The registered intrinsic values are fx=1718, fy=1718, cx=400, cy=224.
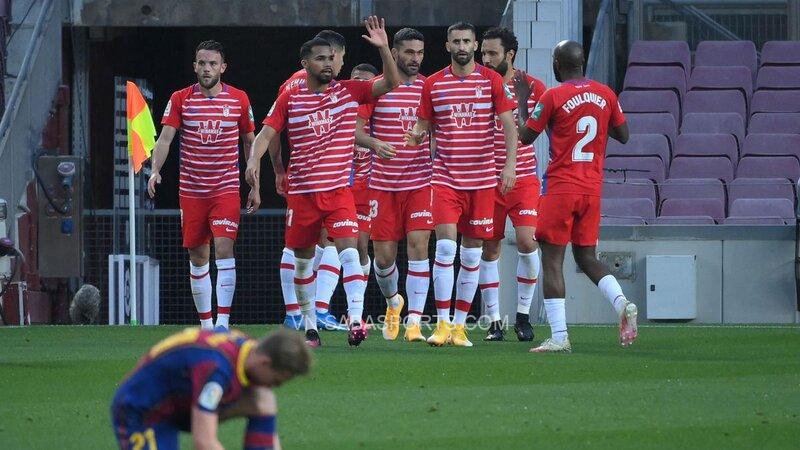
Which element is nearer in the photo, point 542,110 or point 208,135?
point 542,110

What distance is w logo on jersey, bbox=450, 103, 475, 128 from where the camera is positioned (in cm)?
1250

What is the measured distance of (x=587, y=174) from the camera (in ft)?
38.8

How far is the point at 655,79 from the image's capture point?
888 inches

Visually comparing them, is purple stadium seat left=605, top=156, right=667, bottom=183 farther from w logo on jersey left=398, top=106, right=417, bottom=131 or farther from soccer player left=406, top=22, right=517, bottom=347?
soccer player left=406, top=22, right=517, bottom=347

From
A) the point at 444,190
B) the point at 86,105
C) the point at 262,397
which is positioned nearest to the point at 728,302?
the point at 444,190

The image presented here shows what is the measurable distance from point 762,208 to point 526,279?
6129mm

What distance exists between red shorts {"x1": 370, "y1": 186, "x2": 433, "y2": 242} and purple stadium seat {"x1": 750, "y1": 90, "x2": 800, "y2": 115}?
9.63 m

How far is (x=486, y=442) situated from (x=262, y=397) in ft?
5.95

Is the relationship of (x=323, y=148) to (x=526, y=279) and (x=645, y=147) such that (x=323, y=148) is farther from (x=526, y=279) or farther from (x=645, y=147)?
(x=645, y=147)

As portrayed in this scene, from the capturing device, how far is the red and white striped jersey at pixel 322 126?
40.3 ft

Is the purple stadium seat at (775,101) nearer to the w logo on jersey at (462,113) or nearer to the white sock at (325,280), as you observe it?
the w logo on jersey at (462,113)

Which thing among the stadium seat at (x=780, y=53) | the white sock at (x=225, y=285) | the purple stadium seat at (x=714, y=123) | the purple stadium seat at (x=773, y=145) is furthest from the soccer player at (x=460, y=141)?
the stadium seat at (x=780, y=53)

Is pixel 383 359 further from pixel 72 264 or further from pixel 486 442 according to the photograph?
pixel 72 264

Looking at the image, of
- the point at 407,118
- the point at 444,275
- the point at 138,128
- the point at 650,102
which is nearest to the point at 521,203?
the point at 444,275
